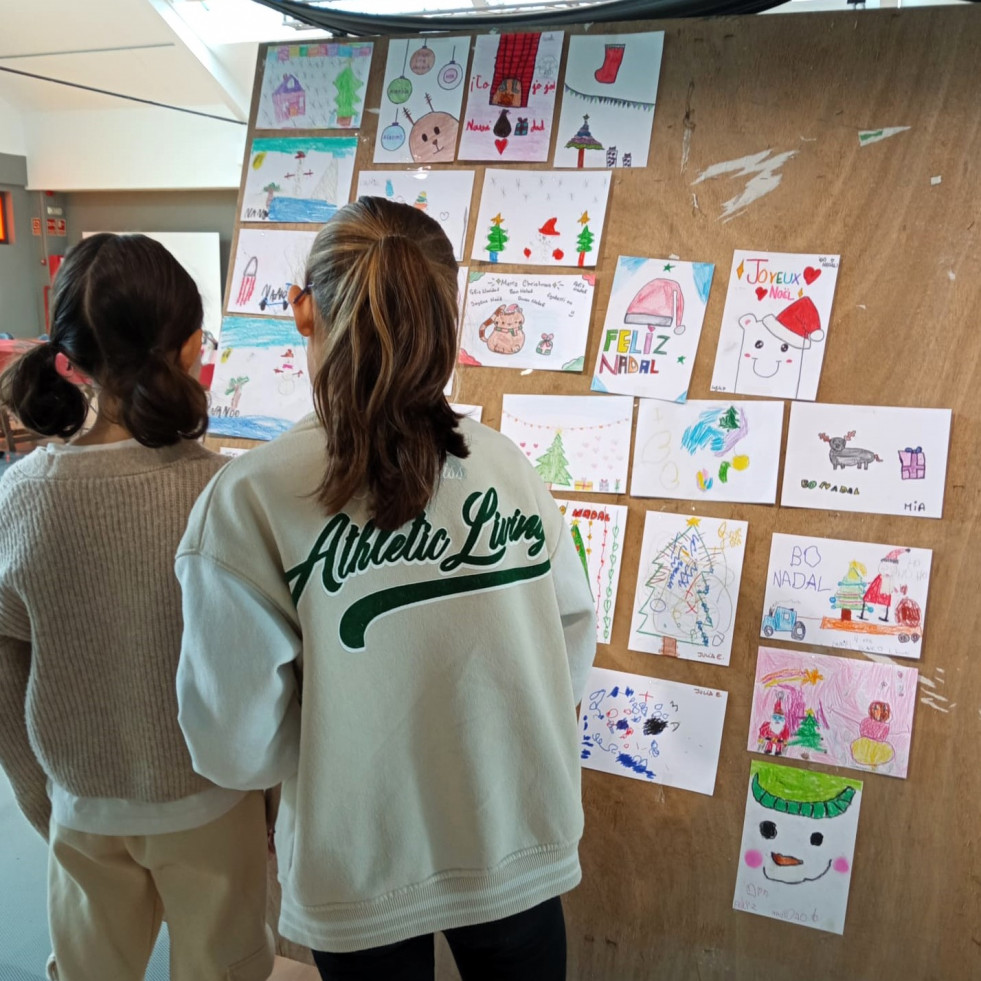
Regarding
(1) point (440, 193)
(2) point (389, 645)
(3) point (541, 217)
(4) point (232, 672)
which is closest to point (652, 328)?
(3) point (541, 217)

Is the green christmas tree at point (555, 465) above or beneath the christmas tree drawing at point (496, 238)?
beneath

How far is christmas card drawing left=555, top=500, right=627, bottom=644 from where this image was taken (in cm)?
152

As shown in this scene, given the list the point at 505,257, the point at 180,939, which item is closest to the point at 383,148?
the point at 505,257

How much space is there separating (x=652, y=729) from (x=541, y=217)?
0.97 metres

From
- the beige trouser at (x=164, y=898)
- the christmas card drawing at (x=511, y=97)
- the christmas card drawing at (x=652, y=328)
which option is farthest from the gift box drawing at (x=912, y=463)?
the beige trouser at (x=164, y=898)

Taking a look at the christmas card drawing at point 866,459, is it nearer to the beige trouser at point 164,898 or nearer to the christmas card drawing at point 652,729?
the christmas card drawing at point 652,729

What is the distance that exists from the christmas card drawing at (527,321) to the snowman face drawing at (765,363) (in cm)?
28

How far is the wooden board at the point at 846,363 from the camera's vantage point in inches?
52.1

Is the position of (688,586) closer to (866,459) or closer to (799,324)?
(866,459)

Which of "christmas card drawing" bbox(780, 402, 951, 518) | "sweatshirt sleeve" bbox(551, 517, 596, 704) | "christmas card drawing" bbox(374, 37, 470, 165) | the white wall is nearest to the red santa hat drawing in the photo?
"christmas card drawing" bbox(780, 402, 951, 518)

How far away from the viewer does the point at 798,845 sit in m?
1.41

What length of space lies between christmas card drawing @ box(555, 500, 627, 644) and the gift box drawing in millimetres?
462

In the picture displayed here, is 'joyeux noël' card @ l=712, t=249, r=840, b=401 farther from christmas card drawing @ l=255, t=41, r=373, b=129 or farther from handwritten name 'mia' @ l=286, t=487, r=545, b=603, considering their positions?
christmas card drawing @ l=255, t=41, r=373, b=129

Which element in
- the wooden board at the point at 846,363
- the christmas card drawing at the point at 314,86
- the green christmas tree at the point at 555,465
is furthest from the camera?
the christmas card drawing at the point at 314,86
